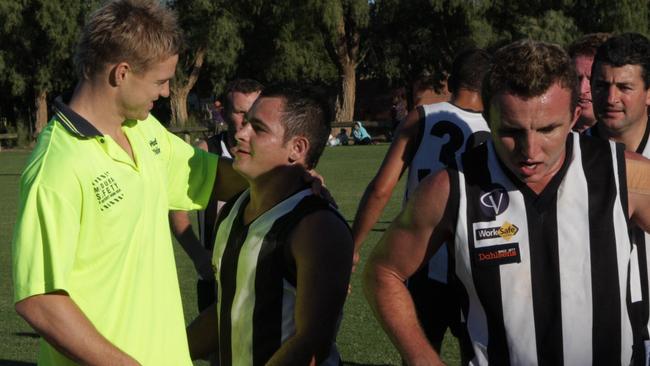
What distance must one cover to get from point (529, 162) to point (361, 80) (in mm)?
58157

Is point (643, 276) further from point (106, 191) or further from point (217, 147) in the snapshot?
point (217, 147)

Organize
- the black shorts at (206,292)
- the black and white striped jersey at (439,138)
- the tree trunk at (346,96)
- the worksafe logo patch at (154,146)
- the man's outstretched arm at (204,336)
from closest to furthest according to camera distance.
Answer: the worksafe logo patch at (154,146) → the man's outstretched arm at (204,336) → the black and white striped jersey at (439,138) → the black shorts at (206,292) → the tree trunk at (346,96)

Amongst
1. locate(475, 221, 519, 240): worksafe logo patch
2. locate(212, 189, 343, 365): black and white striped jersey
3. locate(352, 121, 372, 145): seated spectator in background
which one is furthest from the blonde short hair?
locate(352, 121, 372, 145): seated spectator in background

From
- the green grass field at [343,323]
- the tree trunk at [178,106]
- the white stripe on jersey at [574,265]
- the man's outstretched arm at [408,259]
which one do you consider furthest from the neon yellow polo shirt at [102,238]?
the tree trunk at [178,106]

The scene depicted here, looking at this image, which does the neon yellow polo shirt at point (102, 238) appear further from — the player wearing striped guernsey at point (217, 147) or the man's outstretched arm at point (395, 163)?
the player wearing striped guernsey at point (217, 147)

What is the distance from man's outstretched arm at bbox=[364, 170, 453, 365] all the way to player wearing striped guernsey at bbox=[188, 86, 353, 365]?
12 cm

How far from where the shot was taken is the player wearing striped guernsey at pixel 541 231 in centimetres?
312

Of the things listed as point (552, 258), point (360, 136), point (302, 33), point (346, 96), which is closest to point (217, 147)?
point (552, 258)

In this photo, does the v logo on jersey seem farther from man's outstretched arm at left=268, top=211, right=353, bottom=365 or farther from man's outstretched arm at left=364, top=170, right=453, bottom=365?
man's outstretched arm at left=268, top=211, right=353, bottom=365

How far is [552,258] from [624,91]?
1.58m

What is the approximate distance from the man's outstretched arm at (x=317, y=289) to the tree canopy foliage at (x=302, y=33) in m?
39.6

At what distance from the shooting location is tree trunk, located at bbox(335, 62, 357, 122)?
4894 cm

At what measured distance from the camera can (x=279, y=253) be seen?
10.9ft

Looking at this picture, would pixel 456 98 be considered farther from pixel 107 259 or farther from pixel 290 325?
pixel 107 259
